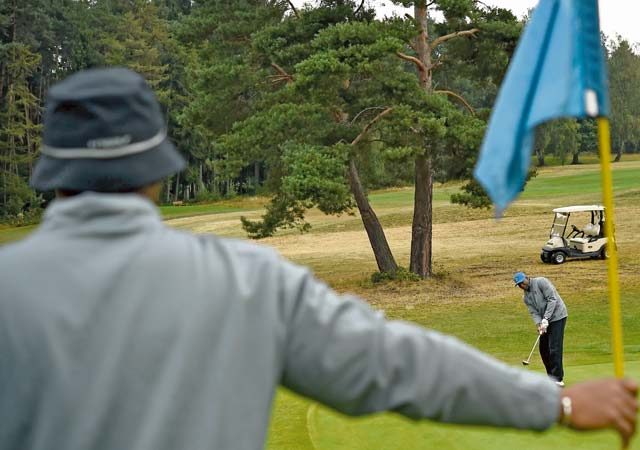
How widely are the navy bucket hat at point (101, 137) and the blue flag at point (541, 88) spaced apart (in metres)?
Answer: 0.91

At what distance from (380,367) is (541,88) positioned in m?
1.17

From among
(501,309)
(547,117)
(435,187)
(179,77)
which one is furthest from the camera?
(179,77)

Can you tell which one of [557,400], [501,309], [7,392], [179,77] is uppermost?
[179,77]

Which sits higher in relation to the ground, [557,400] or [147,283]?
[147,283]

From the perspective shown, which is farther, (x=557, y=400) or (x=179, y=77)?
(x=179, y=77)

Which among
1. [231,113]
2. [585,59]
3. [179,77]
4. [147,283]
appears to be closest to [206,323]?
[147,283]

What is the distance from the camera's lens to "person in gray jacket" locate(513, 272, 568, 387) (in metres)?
12.1

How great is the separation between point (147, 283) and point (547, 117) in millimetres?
1255

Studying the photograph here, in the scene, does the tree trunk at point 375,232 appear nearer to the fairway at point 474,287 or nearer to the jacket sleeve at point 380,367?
the fairway at point 474,287

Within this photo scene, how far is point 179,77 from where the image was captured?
6812 cm

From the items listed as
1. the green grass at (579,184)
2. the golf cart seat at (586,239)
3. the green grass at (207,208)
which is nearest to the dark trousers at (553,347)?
the golf cart seat at (586,239)

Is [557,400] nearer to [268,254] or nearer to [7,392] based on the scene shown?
[268,254]

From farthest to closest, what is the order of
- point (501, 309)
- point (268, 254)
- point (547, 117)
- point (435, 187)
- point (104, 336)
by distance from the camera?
point (435, 187) → point (501, 309) → point (547, 117) → point (268, 254) → point (104, 336)

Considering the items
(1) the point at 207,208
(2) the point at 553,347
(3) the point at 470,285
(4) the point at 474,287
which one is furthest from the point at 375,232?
(1) the point at 207,208
